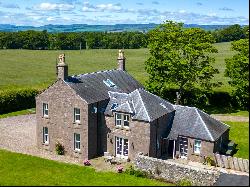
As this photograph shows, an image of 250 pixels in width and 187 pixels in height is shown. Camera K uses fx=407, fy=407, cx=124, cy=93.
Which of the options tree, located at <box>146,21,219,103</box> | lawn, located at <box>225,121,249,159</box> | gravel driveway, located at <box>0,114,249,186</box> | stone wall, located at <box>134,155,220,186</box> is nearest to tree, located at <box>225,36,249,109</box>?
tree, located at <box>146,21,219,103</box>

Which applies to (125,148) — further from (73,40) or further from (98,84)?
(73,40)

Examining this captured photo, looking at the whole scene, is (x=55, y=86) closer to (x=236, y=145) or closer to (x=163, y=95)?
(x=236, y=145)

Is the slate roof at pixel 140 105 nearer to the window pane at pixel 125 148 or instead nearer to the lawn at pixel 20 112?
the window pane at pixel 125 148

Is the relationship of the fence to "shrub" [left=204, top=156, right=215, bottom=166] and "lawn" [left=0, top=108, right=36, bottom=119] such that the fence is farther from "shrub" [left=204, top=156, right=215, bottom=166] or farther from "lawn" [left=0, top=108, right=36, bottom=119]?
"lawn" [left=0, top=108, right=36, bottom=119]

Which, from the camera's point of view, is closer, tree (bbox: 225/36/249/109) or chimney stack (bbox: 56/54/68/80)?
chimney stack (bbox: 56/54/68/80)

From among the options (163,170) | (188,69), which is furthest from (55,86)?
(188,69)

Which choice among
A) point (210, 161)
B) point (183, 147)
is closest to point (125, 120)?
point (183, 147)

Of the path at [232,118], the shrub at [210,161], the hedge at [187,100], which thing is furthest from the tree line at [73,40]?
the shrub at [210,161]
